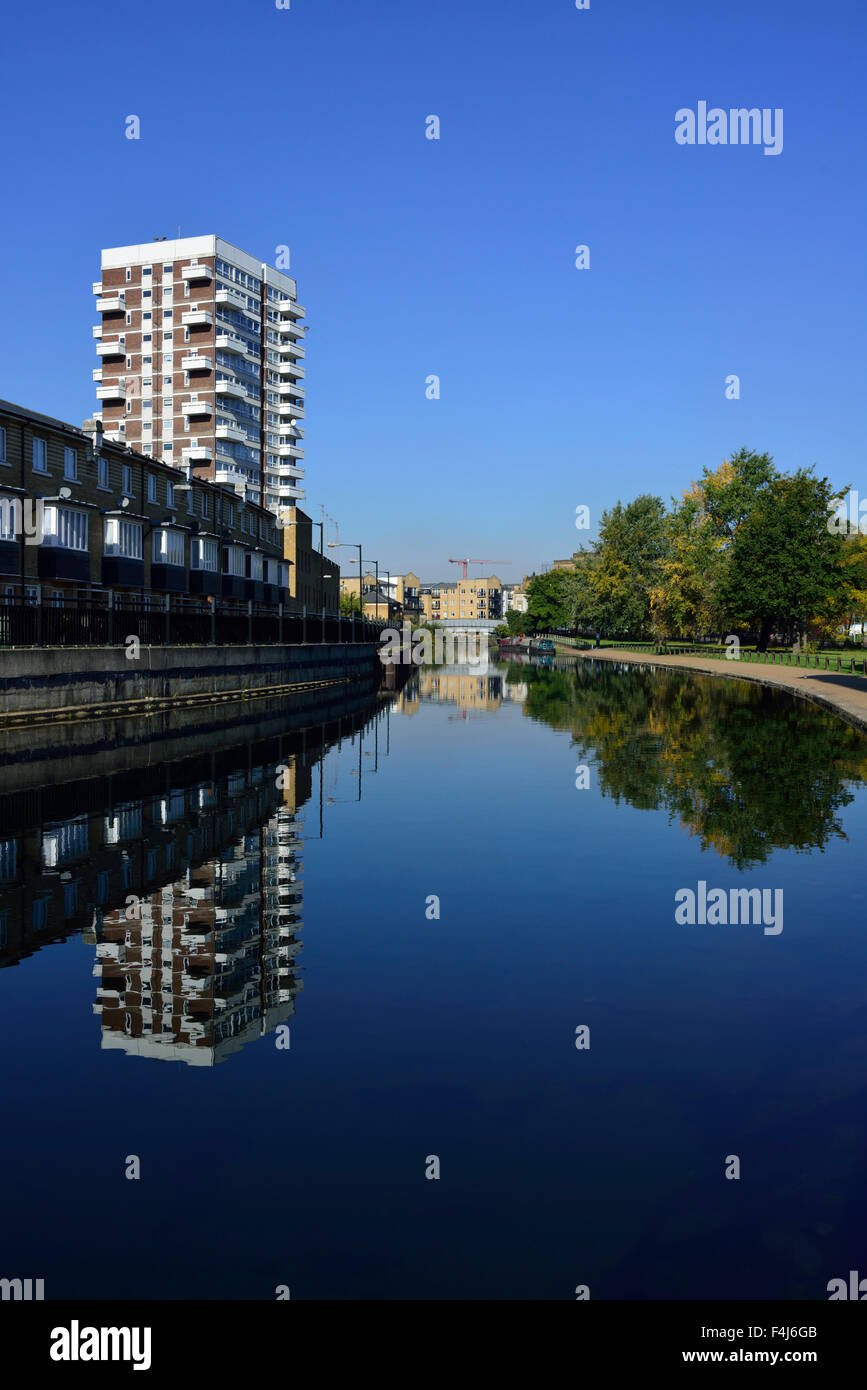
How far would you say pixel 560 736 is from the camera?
32062mm

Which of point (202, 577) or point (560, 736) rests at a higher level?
point (202, 577)

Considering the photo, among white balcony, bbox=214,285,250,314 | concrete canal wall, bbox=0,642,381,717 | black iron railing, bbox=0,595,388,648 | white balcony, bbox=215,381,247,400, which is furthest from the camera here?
white balcony, bbox=215,381,247,400

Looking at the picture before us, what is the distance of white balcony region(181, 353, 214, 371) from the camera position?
10331 centimetres

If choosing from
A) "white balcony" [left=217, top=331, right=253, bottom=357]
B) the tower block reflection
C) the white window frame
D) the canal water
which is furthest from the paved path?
"white balcony" [left=217, top=331, right=253, bottom=357]

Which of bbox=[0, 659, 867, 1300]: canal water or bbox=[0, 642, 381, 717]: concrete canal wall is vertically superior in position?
bbox=[0, 642, 381, 717]: concrete canal wall

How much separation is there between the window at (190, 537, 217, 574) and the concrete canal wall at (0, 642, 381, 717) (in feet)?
40.9

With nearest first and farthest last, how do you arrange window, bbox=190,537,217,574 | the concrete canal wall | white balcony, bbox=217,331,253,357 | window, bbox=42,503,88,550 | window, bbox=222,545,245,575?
the concrete canal wall < window, bbox=42,503,88,550 < window, bbox=190,537,217,574 < window, bbox=222,545,245,575 < white balcony, bbox=217,331,253,357

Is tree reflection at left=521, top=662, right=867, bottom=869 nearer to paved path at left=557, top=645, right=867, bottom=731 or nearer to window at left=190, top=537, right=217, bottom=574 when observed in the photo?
paved path at left=557, top=645, right=867, bottom=731

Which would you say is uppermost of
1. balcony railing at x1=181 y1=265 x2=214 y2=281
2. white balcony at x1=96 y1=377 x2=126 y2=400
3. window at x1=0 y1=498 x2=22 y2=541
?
balcony railing at x1=181 y1=265 x2=214 y2=281

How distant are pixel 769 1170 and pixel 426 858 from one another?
349 inches

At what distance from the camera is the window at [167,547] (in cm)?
5991

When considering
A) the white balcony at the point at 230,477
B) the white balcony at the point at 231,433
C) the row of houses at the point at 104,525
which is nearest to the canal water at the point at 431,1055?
the row of houses at the point at 104,525
